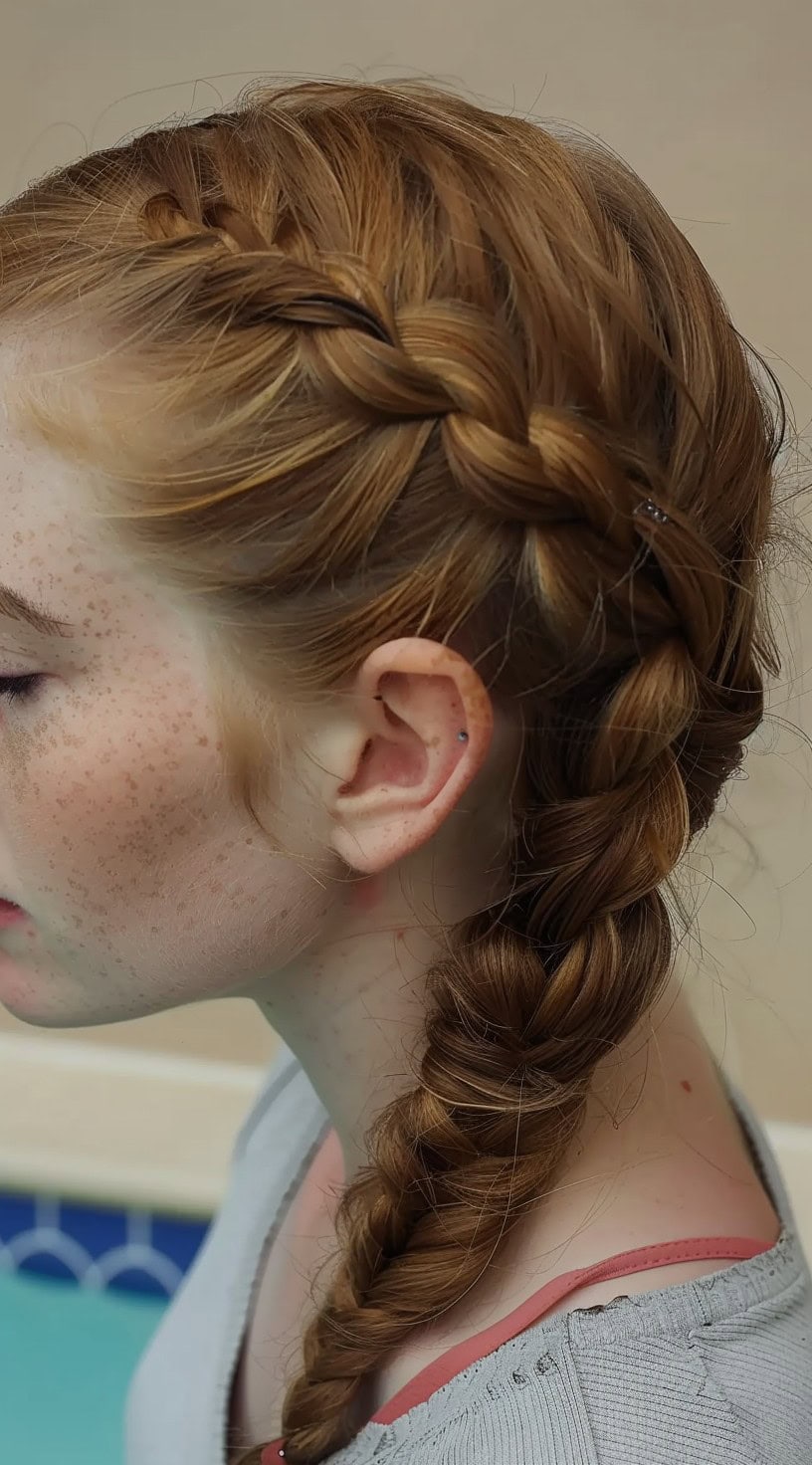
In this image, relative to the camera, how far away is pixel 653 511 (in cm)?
45

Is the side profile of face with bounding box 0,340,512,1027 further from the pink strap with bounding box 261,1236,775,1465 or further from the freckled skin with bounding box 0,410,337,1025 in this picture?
the pink strap with bounding box 261,1236,775,1465

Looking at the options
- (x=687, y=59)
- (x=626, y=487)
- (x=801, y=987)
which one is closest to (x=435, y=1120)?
(x=626, y=487)

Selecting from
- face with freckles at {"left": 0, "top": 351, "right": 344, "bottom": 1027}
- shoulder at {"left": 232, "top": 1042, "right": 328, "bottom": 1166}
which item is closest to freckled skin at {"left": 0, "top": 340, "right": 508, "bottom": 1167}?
face with freckles at {"left": 0, "top": 351, "right": 344, "bottom": 1027}

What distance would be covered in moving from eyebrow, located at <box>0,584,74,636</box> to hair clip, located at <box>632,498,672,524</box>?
0.23 metres

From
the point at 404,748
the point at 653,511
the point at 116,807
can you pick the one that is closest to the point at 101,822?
the point at 116,807

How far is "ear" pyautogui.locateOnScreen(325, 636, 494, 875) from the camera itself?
18.0 inches

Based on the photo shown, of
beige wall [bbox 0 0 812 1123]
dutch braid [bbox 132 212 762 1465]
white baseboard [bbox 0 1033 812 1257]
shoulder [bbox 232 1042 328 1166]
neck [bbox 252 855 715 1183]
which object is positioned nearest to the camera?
dutch braid [bbox 132 212 762 1465]

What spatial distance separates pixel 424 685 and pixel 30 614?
160mm

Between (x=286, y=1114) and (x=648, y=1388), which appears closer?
(x=648, y=1388)

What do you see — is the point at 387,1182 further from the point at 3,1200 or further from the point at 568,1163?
the point at 3,1200

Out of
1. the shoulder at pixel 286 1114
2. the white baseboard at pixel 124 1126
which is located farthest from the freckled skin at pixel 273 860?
the white baseboard at pixel 124 1126

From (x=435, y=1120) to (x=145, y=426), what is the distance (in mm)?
313

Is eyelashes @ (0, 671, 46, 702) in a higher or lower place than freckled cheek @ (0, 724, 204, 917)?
higher

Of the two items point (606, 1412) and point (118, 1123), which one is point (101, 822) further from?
point (118, 1123)
